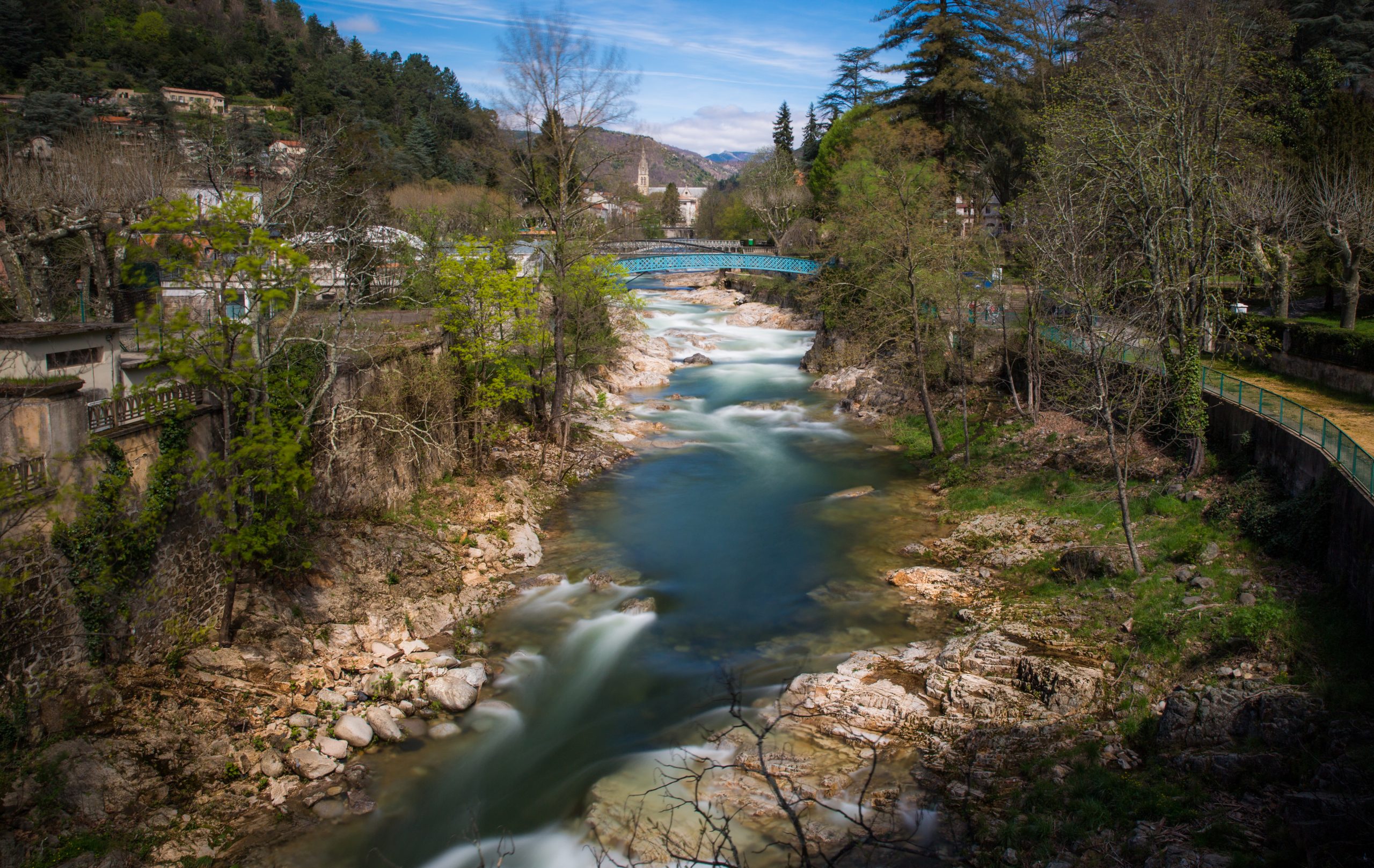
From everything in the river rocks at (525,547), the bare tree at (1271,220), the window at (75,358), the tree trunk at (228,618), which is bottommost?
the river rocks at (525,547)

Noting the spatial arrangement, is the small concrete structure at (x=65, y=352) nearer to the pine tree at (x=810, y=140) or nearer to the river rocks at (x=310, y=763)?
the river rocks at (x=310, y=763)

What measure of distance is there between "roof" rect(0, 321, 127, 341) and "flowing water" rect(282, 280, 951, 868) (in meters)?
8.32

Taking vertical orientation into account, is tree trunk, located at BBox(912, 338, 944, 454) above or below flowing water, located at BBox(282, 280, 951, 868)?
above

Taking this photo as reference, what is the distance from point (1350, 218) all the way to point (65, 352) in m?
28.8

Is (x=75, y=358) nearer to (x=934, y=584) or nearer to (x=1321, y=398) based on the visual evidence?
(x=934, y=584)

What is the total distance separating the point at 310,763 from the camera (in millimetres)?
10828

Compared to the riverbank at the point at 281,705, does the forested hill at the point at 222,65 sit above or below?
above

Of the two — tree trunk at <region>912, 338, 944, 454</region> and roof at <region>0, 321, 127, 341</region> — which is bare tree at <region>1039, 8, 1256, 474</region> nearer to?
tree trunk at <region>912, 338, 944, 454</region>

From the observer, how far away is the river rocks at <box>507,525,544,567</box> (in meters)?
17.5

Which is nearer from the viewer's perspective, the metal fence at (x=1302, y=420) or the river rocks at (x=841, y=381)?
the metal fence at (x=1302, y=420)

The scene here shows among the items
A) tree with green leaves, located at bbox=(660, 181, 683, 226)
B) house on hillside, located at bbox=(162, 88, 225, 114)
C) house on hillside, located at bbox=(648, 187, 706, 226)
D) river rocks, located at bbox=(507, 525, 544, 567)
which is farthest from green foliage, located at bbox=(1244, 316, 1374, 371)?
house on hillside, located at bbox=(648, 187, 706, 226)

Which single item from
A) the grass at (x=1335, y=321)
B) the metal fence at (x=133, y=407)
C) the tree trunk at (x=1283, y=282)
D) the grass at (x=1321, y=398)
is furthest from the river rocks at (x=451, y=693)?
the tree trunk at (x=1283, y=282)

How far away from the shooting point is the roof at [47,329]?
41.0ft

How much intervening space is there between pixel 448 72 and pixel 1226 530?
106m
